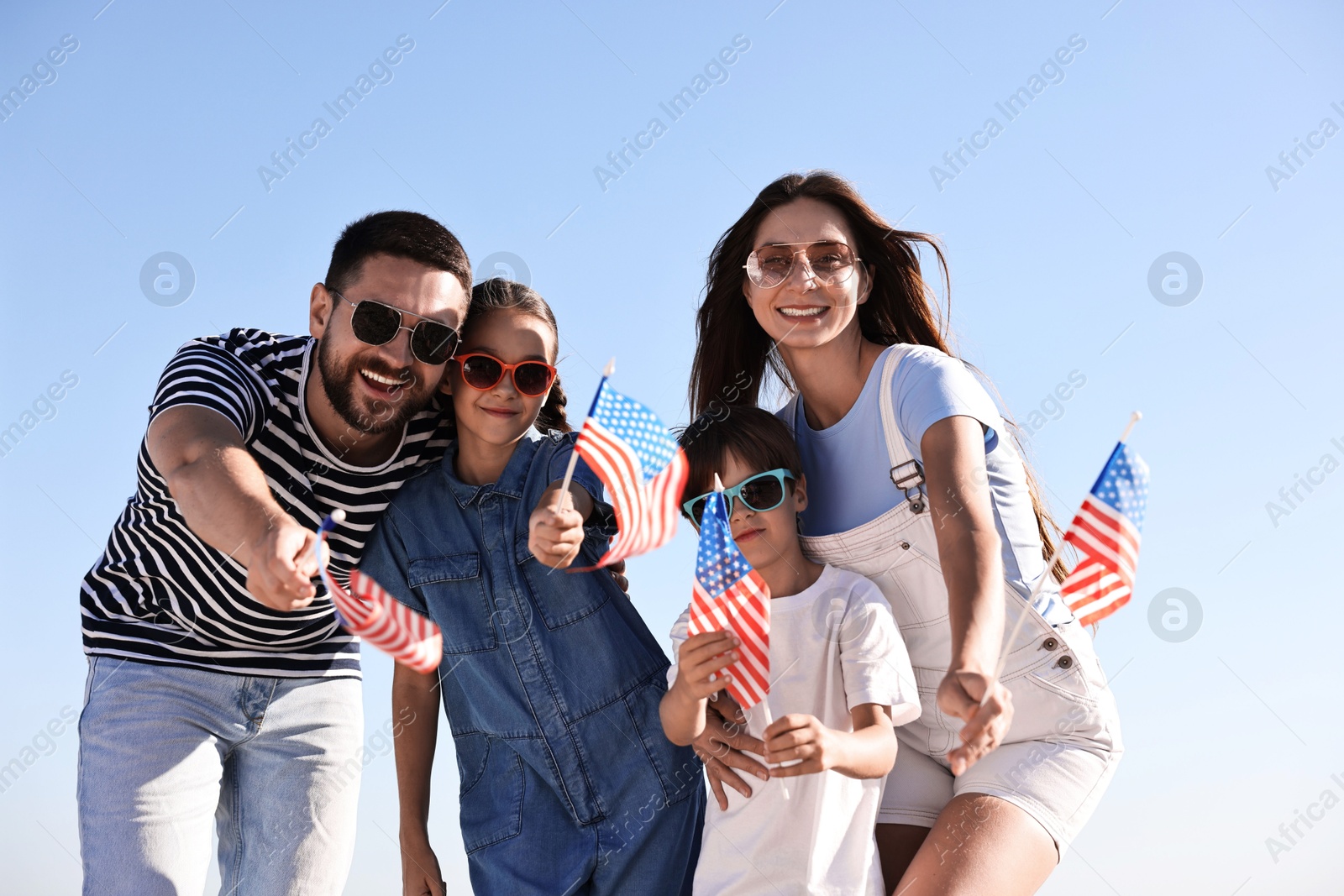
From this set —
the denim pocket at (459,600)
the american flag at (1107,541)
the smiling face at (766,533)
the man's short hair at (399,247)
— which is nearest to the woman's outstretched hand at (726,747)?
the smiling face at (766,533)

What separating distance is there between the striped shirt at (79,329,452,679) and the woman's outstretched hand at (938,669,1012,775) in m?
2.52

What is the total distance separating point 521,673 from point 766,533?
1228 mm

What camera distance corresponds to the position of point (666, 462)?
428 centimetres

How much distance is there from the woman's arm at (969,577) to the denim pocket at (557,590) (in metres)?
1.53

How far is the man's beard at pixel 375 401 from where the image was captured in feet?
14.4

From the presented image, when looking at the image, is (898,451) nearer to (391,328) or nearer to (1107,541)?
(1107,541)

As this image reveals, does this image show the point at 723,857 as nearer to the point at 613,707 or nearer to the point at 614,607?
the point at 613,707

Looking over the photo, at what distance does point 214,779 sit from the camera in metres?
4.43

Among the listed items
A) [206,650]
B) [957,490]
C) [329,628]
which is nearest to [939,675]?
[957,490]

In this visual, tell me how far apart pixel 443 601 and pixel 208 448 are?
3.88 ft

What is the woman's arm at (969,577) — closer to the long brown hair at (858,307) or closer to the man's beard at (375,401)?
the long brown hair at (858,307)

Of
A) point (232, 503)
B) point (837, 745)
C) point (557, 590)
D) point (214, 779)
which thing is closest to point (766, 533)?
point (837, 745)

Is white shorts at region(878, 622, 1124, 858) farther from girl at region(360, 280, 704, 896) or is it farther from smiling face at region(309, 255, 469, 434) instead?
smiling face at region(309, 255, 469, 434)

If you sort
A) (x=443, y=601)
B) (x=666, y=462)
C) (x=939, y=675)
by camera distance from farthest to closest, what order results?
(x=443, y=601) → (x=666, y=462) → (x=939, y=675)
